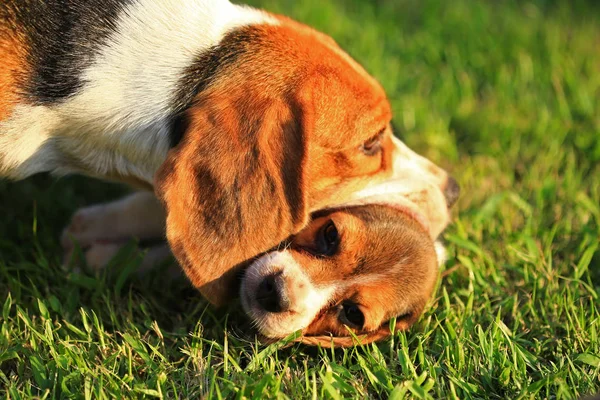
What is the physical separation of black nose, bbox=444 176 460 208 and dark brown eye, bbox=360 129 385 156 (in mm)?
618

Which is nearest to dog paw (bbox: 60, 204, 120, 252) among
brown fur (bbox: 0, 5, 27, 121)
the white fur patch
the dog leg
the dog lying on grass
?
the dog leg

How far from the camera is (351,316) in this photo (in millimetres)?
3904

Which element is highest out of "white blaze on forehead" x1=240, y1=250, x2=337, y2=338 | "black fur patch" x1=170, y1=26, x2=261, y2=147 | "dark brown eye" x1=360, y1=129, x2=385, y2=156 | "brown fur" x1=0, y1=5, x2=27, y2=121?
"brown fur" x1=0, y1=5, x2=27, y2=121

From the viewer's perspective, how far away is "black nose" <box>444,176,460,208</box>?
15.3 ft

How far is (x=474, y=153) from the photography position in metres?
5.78

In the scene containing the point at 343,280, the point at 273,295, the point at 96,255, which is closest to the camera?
the point at 273,295

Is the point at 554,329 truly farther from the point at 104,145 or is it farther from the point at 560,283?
the point at 104,145

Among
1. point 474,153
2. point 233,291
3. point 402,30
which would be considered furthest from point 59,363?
point 402,30

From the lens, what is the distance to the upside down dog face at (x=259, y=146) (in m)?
3.48

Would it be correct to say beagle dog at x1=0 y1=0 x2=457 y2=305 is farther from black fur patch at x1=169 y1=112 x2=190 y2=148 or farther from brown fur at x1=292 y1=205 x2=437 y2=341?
brown fur at x1=292 y1=205 x2=437 y2=341

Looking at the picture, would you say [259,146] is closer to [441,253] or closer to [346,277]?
[346,277]

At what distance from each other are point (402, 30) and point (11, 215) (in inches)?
144

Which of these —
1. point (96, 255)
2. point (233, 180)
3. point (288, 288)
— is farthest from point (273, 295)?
point (96, 255)

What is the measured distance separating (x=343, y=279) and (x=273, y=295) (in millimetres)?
345
